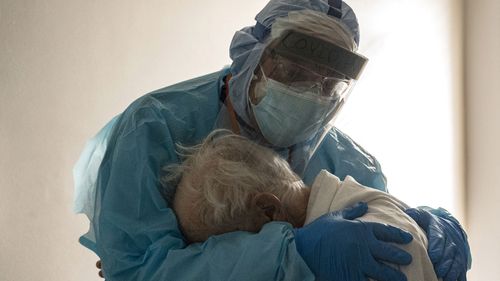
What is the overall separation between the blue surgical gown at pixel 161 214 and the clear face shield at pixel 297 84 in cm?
12

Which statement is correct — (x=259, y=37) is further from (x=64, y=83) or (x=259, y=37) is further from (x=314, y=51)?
(x=64, y=83)

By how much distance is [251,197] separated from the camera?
108 cm

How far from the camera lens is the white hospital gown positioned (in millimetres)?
973

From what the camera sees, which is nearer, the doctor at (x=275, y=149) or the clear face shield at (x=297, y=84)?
the doctor at (x=275, y=149)

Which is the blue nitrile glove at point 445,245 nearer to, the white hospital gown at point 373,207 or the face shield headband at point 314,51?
the white hospital gown at point 373,207

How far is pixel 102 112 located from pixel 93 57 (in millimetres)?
144

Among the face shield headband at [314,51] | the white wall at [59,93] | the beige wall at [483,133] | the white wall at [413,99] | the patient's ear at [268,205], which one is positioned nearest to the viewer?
the patient's ear at [268,205]

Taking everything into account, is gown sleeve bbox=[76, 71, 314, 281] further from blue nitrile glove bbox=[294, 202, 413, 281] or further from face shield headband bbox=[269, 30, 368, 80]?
face shield headband bbox=[269, 30, 368, 80]

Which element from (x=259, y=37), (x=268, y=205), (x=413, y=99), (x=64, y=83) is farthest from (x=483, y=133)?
(x=268, y=205)

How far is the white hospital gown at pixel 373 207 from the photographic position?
973mm

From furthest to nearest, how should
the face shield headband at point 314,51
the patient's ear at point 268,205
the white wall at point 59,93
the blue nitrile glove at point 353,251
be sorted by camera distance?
the white wall at point 59,93, the face shield headband at point 314,51, the patient's ear at point 268,205, the blue nitrile glove at point 353,251

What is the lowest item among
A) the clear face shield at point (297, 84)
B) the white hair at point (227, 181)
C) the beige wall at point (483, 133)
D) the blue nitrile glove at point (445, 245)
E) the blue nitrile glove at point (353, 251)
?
the beige wall at point (483, 133)

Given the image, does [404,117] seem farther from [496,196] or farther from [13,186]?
[13,186]

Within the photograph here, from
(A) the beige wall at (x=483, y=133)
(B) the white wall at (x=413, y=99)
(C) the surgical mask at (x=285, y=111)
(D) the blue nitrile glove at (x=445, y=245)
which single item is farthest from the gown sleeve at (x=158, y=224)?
(A) the beige wall at (x=483, y=133)
